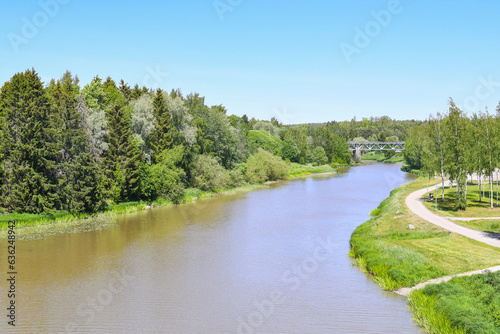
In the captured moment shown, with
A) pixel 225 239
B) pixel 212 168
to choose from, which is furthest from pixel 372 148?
pixel 225 239

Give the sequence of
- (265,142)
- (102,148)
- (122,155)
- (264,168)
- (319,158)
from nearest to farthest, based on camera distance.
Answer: (102,148), (122,155), (264,168), (265,142), (319,158)

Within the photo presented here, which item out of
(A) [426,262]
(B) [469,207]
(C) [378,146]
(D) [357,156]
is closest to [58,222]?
(A) [426,262]

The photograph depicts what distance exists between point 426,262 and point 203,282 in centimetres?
1301

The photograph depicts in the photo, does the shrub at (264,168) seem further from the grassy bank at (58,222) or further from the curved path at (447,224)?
the curved path at (447,224)

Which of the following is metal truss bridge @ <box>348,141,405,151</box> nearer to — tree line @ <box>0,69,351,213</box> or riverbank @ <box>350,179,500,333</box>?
tree line @ <box>0,69,351,213</box>

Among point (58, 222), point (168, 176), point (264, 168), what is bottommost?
point (58, 222)

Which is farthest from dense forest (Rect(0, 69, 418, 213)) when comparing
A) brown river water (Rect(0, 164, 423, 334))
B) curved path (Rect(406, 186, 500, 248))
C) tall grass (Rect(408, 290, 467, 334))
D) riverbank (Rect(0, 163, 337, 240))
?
tall grass (Rect(408, 290, 467, 334))

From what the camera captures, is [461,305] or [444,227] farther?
[444,227]

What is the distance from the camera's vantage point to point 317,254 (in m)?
30.0

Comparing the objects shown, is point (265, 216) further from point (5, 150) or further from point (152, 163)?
point (5, 150)

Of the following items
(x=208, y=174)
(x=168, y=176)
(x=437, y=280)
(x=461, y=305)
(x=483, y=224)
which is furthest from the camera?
(x=208, y=174)

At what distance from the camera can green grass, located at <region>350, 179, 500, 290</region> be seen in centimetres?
2269

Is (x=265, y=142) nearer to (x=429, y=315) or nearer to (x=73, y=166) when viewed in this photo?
(x=73, y=166)

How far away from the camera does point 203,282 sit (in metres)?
24.1
